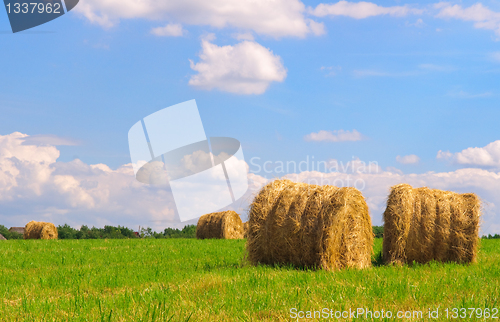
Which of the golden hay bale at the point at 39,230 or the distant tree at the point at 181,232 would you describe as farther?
the distant tree at the point at 181,232

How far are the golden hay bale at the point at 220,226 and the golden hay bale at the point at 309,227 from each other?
51.5 ft

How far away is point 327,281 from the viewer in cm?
736

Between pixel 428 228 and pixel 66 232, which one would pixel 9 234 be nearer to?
pixel 66 232

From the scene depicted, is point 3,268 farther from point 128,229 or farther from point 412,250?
point 128,229

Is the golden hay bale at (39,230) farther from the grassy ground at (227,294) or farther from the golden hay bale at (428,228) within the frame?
the golden hay bale at (428,228)

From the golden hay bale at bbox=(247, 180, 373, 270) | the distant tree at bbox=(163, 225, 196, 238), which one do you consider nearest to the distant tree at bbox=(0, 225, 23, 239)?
the distant tree at bbox=(163, 225, 196, 238)

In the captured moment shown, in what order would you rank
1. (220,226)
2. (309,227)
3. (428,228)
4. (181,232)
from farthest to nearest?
(181,232) → (220,226) → (428,228) → (309,227)

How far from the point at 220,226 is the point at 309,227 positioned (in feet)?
55.4

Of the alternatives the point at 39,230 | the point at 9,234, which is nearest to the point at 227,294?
the point at 39,230

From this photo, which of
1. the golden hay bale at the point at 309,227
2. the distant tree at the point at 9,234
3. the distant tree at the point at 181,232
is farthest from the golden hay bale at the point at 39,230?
the golden hay bale at the point at 309,227

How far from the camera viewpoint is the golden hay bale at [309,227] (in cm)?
934

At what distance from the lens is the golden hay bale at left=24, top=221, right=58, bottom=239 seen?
29.5 metres

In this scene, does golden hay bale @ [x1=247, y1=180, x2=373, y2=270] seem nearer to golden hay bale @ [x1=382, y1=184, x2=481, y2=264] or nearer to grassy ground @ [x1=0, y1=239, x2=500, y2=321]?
grassy ground @ [x1=0, y1=239, x2=500, y2=321]

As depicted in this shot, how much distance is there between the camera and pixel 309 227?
9.45m
